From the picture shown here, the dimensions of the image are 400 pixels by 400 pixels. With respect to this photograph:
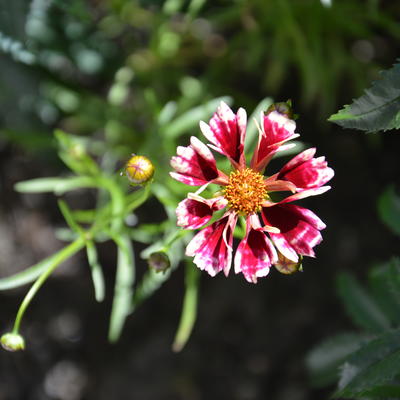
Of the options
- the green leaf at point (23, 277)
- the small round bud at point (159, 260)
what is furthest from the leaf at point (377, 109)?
the green leaf at point (23, 277)

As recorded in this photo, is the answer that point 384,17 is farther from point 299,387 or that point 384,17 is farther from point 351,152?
point 299,387

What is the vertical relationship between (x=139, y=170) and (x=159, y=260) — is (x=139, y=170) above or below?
above

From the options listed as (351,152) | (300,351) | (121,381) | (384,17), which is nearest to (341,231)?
(351,152)

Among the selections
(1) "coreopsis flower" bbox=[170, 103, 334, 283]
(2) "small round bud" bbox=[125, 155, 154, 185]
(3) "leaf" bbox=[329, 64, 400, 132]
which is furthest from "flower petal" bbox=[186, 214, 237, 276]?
(3) "leaf" bbox=[329, 64, 400, 132]

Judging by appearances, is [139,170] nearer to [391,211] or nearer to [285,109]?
[285,109]

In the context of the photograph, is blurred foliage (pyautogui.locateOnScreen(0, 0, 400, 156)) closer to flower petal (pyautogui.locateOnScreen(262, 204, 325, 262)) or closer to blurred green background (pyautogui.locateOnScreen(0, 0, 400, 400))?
blurred green background (pyautogui.locateOnScreen(0, 0, 400, 400))

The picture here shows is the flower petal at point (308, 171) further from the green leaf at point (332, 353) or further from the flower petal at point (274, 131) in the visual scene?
the green leaf at point (332, 353)

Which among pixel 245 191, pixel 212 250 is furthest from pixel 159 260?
pixel 245 191
